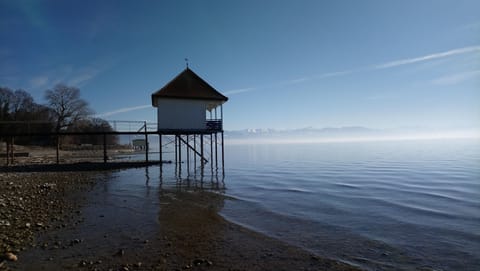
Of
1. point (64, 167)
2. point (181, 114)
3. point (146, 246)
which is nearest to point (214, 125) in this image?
point (181, 114)

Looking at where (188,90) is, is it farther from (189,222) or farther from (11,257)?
(11,257)

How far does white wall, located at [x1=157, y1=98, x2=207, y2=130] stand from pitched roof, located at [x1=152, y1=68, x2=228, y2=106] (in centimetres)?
44

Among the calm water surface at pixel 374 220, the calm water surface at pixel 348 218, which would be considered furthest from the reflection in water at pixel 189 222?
the calm water surface at pixel 374 220

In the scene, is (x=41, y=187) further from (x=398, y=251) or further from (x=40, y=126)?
(x=40, y=126)

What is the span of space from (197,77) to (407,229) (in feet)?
62.9

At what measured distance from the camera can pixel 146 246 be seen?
5.87 meters

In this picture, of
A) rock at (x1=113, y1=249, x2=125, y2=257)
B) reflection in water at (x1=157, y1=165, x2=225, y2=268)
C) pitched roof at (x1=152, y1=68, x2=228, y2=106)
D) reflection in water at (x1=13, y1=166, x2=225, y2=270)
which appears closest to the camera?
reflection in water at (x1=13, y1=166, x2=225, y2=270)

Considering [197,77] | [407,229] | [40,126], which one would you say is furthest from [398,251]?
[40,126]

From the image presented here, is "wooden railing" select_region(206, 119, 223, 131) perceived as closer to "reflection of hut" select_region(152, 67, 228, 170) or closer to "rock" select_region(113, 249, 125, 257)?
"reflection of hut" select_region(152, 67, 228, 170)

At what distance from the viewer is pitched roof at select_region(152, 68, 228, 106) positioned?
2166cm

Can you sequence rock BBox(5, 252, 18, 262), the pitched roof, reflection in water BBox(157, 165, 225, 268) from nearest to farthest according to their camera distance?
1. rock BBox(5, 252, 18, 262)
2. reflection in water BBox(157, 165, 225, 268)
3. the pitched roof

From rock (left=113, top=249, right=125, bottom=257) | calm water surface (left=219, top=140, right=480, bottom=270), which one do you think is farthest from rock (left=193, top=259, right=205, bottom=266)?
calm water surface (left=219, top=140, right=480, bottom=270)

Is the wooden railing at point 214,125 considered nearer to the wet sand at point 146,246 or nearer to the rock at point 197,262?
the wet sand at point 146,246

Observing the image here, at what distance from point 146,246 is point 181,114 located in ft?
55.2
